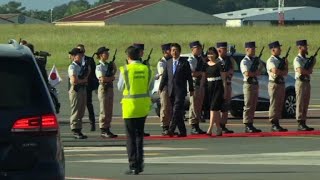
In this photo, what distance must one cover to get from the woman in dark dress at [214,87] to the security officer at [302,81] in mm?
1760

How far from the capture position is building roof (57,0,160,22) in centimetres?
12281

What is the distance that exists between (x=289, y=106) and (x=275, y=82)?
4.45m

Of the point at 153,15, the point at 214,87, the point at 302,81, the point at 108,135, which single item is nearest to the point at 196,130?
the point at 214,87

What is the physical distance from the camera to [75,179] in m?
12.9

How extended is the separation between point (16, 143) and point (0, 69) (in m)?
0.60

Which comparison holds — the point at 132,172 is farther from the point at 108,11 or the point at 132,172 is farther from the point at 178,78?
the point at 108,11

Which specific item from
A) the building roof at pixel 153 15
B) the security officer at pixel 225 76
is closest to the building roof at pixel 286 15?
the building roof at pixel 153 15

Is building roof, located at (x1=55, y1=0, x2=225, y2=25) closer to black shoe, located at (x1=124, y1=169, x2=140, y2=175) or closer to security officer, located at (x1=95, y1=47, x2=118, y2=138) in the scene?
security officer, located at (x1=95, y1=47, x2=118, y2=138)

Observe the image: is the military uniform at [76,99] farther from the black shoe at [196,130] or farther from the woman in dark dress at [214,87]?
the woman in dark dress at [214,87]

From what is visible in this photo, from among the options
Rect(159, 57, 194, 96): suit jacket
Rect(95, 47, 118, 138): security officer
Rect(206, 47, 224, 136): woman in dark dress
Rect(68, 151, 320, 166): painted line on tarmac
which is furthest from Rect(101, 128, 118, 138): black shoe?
→ Rect(68, 151, 320, 166): painted line on tarmac

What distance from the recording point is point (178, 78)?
19.5 metres

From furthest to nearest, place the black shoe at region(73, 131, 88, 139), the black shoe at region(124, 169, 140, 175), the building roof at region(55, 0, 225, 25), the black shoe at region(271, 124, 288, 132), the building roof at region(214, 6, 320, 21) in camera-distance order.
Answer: the building roof at region(214, 6, 320, 21), the building roof at region(55, 0, 225, 25), the black shoe at region(271, 124, 288, 132), the black shoe at region(73, 131, 88, 139), the black shoe at region(124, 169, 140, 175)

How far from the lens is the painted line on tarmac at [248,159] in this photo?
14.8 meters

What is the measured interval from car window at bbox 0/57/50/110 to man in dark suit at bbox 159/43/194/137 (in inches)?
433
